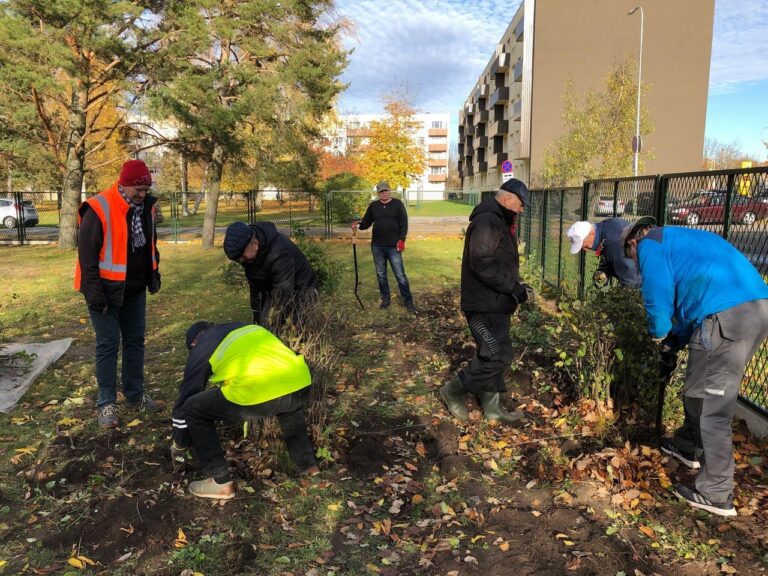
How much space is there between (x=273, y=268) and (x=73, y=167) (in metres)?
14.7

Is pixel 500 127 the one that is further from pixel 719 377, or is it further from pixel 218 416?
pixel 218 416

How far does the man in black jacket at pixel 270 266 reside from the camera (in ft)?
12.5

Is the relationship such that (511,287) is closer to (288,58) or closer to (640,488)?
(640,488)

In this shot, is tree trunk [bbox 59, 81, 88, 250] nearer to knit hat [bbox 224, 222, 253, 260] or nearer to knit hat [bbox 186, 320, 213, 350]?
knit hat [bbox 224, 222, 253, 260]

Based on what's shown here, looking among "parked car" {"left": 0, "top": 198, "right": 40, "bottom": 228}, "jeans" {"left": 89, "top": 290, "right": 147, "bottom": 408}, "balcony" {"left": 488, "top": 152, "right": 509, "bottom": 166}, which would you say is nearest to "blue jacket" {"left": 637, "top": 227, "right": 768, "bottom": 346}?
"jeans" {"left": 89, "top": 290, "right": 147, "bottom": 408}

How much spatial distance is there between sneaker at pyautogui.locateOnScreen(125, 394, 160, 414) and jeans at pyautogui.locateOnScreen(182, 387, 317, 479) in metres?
1.47

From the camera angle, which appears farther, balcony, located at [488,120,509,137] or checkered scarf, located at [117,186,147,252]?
balcony, located at [488,120,509,137]

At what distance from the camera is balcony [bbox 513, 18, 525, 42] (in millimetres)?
42703

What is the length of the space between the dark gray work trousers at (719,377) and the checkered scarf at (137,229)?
3898 millimetres

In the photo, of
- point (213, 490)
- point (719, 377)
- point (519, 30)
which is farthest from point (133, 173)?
point (519, 30)

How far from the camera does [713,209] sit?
4039mm

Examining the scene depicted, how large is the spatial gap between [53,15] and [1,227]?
13705 millimetres

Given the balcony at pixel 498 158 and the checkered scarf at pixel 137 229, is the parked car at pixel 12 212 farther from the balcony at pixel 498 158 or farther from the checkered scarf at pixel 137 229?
the balcony at pixel 498 158

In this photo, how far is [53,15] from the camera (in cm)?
1269
